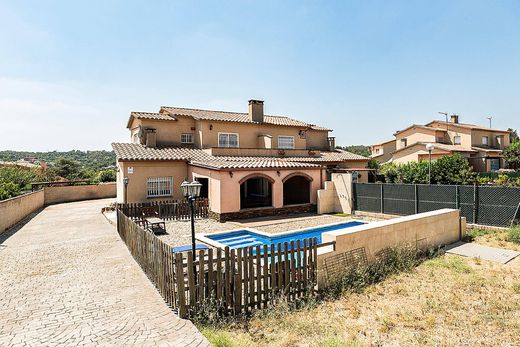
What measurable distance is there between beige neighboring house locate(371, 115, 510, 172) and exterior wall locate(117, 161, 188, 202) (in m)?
33.0

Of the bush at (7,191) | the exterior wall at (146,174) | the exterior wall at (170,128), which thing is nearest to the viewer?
the bush at (7,191)

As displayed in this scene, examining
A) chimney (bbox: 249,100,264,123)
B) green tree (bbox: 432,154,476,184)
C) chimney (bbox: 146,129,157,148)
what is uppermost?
chimney (bbox: 249,100,264,123)

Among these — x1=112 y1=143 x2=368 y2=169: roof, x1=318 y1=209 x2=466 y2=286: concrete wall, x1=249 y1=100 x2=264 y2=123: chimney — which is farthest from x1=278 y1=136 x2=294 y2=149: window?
x1=318 y1=209 x2=466 y2=286: concrete wall

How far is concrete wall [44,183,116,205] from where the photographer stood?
3241 centimetres

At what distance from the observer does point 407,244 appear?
35.3 feet

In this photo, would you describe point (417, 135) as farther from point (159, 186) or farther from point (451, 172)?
point (159, 186)

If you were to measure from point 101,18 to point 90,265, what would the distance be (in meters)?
11.1

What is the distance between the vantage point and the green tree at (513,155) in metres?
40.7

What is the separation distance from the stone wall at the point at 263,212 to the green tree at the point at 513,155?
3633 cm

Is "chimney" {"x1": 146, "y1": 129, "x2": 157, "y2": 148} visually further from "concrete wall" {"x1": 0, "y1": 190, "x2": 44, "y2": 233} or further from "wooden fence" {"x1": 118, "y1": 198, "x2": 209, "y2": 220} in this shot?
"concrete wall" {"x1": 0, "y1": 190, "x2": 44, "y2": 233}

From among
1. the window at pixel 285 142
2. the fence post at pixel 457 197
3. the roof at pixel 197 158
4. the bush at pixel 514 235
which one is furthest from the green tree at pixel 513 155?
the bush at pixel 514 235

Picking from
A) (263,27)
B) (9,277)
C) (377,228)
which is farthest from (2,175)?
(377,228)

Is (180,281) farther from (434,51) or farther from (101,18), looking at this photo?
(434,51)

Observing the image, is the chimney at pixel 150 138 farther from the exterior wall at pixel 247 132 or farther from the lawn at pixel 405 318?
the lawn at pixel 405 318
